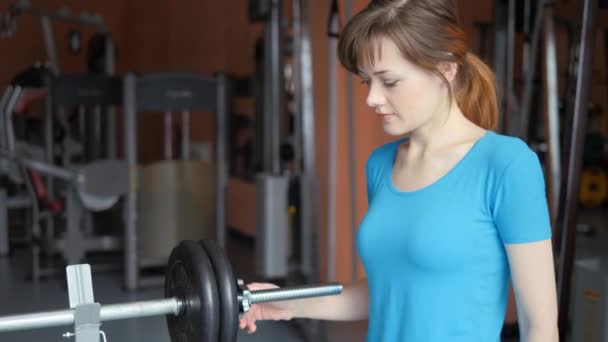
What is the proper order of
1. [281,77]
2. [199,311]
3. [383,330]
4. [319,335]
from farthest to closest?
[281,77] < [319,335] < [383,330] < [199,311]

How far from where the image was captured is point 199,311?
3.32 feet

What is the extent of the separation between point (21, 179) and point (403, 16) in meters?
3.44

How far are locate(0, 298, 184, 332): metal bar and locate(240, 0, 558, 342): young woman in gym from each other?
1.10 feet

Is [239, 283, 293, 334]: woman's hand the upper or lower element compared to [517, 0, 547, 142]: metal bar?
lower

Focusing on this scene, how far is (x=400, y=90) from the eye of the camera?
107 cm

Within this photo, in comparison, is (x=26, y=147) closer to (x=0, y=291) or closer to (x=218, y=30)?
(x=0, y=291)

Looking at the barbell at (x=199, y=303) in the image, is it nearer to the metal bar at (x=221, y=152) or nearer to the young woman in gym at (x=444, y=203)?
the young woman in gym at (x=444, y=203)

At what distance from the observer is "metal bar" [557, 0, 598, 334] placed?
2.08 metres

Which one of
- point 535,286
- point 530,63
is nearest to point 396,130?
point 535,286

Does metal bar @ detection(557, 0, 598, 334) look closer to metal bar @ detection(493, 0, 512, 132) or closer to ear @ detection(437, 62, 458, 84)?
metal bar @ detection(493, 0, 512, 132)

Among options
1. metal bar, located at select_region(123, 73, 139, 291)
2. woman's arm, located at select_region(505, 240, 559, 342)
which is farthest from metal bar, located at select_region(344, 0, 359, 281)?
woman's arm, located at select_region(505, 240, 559, 342)

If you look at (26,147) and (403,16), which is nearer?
(403,16)

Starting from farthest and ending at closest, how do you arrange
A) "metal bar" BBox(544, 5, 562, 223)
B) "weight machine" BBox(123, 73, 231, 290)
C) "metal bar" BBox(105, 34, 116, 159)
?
"metal bar" BBox(105, 34, 116, 159), "weight machine" BBox(123, 73, 231, 290), "metal bar" BBox(544, 5, 562, 223)

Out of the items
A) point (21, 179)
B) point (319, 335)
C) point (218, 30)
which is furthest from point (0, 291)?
point (218, 30)
